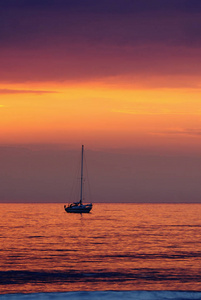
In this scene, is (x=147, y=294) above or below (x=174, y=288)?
below

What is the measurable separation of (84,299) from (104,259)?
31546 millimetres

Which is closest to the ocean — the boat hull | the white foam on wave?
the white foam on wave

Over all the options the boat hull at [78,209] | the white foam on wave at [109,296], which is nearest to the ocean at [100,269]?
the white foam on wave at [109,296]

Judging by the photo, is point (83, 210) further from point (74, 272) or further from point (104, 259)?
point (74, 272)

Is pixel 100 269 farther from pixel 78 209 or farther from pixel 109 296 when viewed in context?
pixel 78 209

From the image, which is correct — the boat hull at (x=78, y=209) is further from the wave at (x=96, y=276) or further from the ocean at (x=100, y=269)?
the wave at (x=96, y=276)

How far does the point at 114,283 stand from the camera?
4359 cm

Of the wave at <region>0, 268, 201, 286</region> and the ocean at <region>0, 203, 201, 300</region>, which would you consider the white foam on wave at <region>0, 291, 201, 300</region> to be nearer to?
the ocean at <region>0, 203, 201, 300</region>

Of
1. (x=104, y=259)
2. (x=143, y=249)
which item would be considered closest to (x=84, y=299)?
(x=104, y=259)

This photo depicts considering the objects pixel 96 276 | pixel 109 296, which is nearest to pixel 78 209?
pixel 96 276

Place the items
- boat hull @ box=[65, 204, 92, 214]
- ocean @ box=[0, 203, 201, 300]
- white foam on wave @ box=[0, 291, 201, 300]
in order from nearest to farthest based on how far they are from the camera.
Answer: white foam on wave @ box=[0, 291, 201, 300] < ocean @ box=[0, 203, 201, 300] < boat hull @ box=[65, 204, 92, 214]

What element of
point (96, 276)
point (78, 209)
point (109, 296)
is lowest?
point (109, 296)

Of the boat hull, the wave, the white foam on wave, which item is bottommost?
the white foam on wave

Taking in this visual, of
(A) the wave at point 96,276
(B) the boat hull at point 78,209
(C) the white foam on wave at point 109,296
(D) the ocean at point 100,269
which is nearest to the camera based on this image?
(C) the white foam on wave at point 109,296
